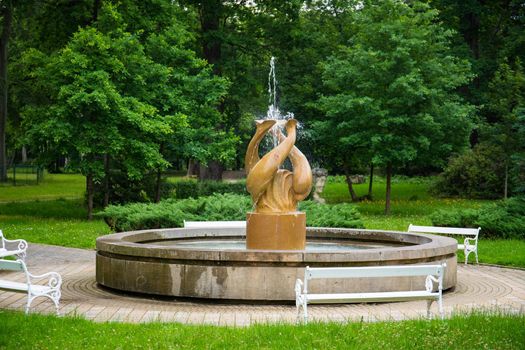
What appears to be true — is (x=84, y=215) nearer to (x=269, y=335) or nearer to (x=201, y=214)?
(x=201, y=214)

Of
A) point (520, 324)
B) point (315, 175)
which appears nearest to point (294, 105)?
point (315, 175)

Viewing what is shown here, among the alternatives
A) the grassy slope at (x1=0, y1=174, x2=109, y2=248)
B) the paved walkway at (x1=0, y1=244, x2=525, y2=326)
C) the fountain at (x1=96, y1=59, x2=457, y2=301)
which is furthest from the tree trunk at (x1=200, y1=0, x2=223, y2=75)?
the paved walkway at (x1=0, y1=244, x2=525, y2=326)

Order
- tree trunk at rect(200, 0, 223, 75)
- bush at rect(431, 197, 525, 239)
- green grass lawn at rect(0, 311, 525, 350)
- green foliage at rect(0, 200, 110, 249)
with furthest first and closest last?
1. tree trunk at rect(200, 0, 223, 75)
2. bush at rect(431, 197, 525, 239)
3. green foliage at rect(0, 200, 110, 249)
4. green grass lawn at rect(0, 311, 525, 350)

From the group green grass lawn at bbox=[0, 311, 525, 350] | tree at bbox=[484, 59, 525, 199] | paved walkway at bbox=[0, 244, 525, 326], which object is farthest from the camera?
tree at bbox=[484, 59, 525, 199]

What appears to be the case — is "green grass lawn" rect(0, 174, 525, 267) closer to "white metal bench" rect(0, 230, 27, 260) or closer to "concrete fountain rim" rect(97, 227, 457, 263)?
"white metal bench" rect(0, 230, 27, 260)

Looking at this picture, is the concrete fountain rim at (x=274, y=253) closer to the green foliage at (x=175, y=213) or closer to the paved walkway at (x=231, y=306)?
the paved walkway at (x=231, y=306)

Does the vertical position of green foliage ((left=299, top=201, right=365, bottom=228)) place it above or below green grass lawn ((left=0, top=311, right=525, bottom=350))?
above

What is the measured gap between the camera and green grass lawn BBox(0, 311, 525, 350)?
293 inches

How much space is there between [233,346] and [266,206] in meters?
5.81

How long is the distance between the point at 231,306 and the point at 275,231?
221cm

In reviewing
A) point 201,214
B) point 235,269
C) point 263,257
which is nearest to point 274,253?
point 263,257

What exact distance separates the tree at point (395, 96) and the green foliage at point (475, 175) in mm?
8671

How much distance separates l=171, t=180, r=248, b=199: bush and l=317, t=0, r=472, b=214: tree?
444 cm

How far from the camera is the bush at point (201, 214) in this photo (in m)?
19.6
